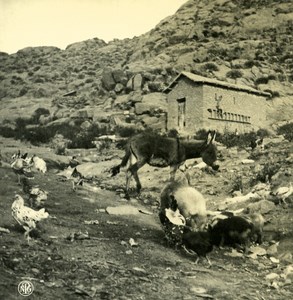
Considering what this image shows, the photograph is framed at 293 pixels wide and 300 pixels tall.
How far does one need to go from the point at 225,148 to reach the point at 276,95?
44.8 ft

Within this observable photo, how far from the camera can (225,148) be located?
13.5 m

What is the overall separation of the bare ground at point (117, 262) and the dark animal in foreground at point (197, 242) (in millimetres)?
105

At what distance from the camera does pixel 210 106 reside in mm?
19094

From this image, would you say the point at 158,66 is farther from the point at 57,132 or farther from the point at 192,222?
the point at 192,222

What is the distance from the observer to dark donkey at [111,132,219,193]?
29.2 feet

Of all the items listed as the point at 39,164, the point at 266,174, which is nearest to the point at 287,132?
the point at 266,174

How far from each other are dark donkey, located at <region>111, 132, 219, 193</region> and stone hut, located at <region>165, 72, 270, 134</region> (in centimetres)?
977

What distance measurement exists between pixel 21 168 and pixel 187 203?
147 inches

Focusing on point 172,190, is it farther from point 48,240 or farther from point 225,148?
point 225,148

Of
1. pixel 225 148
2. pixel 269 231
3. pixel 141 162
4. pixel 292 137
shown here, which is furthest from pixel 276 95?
pixel 269 231

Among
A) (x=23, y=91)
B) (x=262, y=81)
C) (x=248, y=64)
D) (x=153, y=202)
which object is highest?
(x=248, y=64)

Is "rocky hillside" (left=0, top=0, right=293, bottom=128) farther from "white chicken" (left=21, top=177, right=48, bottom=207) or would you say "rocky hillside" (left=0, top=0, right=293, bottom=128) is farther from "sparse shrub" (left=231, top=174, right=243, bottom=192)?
"white chicken" (left=21, top=177, right=48, bottom=207)

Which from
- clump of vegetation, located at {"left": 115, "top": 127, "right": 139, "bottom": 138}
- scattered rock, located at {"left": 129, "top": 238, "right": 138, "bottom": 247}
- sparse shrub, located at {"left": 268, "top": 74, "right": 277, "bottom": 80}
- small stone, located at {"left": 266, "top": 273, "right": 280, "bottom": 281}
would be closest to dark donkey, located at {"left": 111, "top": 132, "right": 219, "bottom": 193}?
scattered rock, located at {"left": 129, "top": 238, "right": 138, "bottom": 247}

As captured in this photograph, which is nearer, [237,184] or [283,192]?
[283,192]
